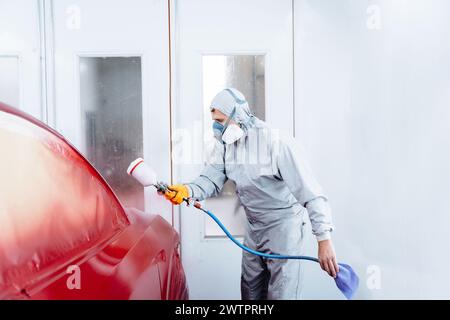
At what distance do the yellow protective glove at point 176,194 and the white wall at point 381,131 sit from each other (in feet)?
2.83

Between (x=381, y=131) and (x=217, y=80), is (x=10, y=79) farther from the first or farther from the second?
(x=381, y=131)

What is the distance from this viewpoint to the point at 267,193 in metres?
1.63

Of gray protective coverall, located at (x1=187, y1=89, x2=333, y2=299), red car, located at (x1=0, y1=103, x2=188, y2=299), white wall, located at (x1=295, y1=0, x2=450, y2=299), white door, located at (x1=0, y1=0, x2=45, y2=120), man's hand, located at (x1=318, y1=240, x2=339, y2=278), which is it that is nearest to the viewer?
red car, located at (x1=0, y1=103, x2=188, y2=299)

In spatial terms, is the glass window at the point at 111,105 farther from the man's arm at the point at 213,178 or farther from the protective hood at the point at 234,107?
the protective hood at the point at 234,107

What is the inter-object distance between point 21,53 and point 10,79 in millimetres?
163

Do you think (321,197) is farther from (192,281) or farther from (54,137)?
(192,281)

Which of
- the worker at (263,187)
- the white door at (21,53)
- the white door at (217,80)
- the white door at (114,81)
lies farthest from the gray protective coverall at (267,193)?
the white door at (21,53)

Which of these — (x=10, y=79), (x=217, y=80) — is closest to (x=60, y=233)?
(x=217, y=80)

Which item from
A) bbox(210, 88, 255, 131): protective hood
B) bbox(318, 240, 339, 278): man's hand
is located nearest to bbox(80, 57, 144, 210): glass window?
bbox(210, 88, 255, 131): protective hood

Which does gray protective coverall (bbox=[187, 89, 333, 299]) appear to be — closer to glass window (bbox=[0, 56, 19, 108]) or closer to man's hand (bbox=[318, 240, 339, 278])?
man's hand (bbox=[318, 240, 339, 278])

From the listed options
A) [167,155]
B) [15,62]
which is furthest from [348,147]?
Answer: [15,62]

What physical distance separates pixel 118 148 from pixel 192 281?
90 centimetres

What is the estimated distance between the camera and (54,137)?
1.04 m

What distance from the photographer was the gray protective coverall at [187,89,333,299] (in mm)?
1567
